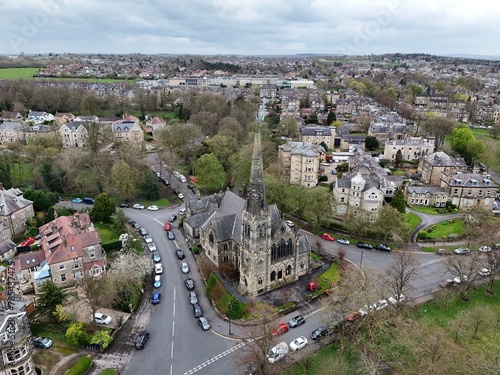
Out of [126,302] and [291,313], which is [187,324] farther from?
[291,313]

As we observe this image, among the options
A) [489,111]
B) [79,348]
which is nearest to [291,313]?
[79,348]

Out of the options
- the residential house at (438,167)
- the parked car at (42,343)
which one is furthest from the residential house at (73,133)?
the residential house at (438,167)

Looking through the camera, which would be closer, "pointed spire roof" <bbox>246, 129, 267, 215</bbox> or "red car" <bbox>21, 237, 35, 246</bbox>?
"pointed spire roof" <bbox>246, 129, 267, 215</bbox>

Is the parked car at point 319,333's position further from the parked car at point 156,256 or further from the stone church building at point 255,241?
the parked car at point 156,256

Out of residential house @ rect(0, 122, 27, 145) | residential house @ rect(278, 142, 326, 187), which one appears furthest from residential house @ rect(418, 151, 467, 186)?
residential house @ rect(0, 122, 27, 145)

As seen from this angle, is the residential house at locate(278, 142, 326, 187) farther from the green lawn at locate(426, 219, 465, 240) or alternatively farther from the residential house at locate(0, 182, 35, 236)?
the residential house at locate(0, 182, 35, 236)

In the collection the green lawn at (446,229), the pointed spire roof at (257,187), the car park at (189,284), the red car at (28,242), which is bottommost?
the green lawn at (446,229)
